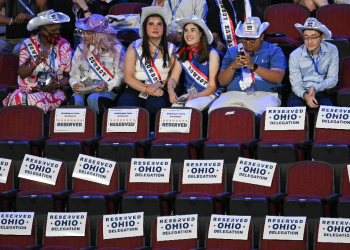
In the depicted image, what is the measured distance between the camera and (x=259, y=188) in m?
5.84

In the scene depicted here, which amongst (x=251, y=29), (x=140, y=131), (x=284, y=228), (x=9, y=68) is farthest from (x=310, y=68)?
(x=9, y=68)

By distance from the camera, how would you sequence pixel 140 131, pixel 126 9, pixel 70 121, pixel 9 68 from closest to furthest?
pixel 140 131 → pixel 70 121 → pixel 9 68 → pixel 126 9

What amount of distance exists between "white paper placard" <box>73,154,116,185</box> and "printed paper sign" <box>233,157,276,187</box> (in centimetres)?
98

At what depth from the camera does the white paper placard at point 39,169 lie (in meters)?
6.15

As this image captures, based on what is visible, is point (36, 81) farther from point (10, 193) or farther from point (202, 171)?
point (202, 171)

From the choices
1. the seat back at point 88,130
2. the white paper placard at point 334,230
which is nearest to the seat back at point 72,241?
the seat back at point 88,130

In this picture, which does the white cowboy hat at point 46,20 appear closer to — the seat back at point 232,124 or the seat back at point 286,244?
the seat back at point 232,124

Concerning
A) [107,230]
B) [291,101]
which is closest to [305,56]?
[291,101]

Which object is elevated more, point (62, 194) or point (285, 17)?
point (285, 17)

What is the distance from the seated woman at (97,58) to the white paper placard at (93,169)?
1.07 m

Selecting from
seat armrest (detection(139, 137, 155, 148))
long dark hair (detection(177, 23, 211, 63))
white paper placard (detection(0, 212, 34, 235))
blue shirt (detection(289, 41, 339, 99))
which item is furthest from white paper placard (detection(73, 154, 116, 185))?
blue shirt (detection(289, 41, 339, 99))

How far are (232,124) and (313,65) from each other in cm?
97

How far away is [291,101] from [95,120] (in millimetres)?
1654

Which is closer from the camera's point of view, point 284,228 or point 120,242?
point 284,228
